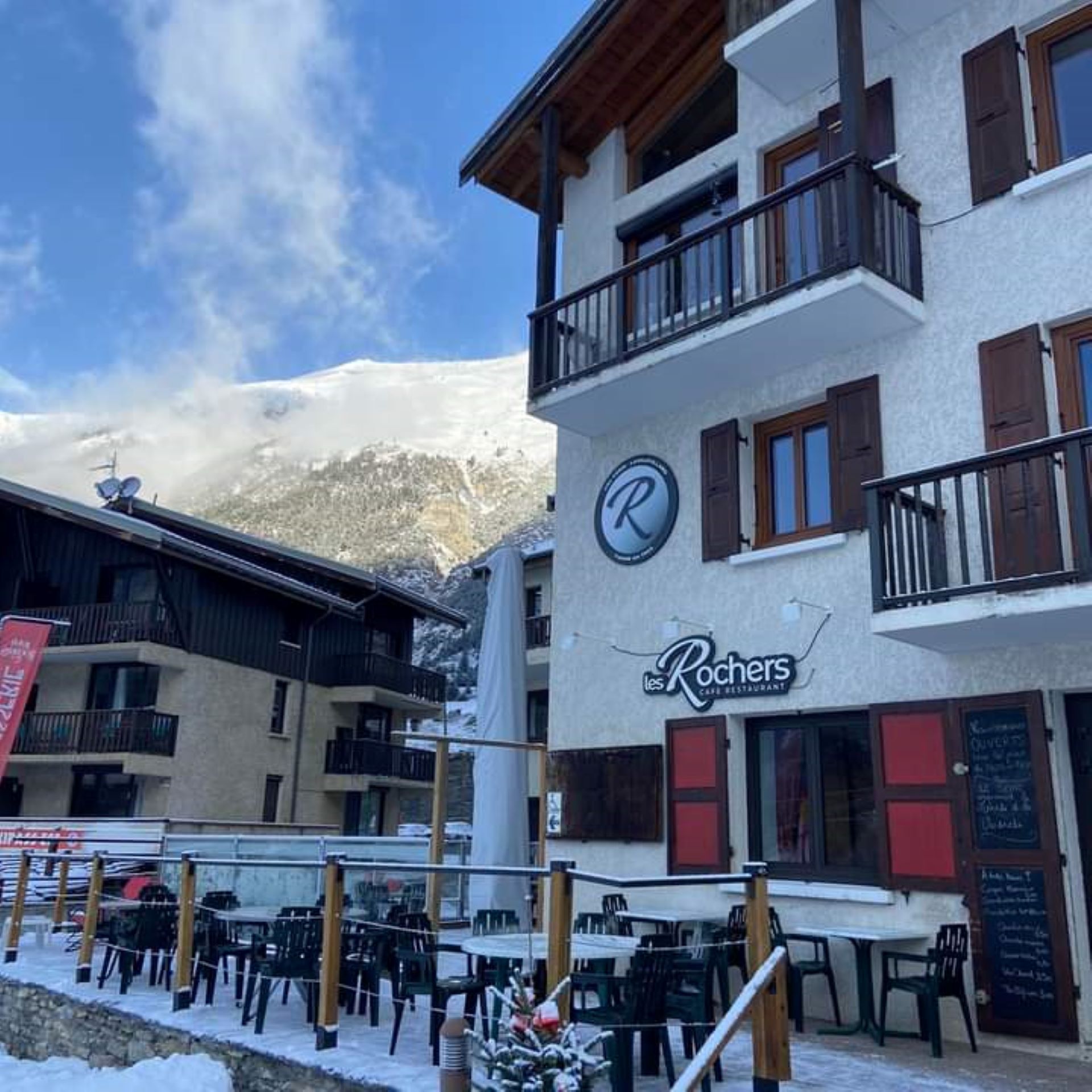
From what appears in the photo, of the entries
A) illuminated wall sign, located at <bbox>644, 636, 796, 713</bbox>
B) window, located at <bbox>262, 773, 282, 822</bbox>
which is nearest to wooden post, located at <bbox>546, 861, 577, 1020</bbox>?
illuminated wall sign, located at <bbox>644, 636, 796, 713</bbox>

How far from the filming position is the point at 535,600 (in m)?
27.2

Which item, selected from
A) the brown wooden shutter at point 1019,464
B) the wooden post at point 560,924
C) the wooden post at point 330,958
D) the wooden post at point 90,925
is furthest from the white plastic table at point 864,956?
the wooden post at point 90,925

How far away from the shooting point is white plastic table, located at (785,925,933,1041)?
24.8ft

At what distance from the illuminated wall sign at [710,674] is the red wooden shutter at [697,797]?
0.28m

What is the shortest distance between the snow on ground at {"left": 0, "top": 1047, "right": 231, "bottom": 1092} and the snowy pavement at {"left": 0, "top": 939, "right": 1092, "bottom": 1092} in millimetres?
49

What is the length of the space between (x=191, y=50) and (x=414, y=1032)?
36.3 m

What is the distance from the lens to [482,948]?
695cm

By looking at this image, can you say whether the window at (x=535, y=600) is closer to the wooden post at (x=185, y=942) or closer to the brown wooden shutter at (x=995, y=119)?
the wooden post at (x=185, y=942)

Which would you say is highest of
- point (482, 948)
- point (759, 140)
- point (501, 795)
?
point (759, 140)

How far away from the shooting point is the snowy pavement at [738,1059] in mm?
6352

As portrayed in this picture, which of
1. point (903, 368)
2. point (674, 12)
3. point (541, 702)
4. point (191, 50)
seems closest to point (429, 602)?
point (541, 702)

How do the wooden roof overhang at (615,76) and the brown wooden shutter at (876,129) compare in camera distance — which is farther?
the wooden roof overhang at (615,76)

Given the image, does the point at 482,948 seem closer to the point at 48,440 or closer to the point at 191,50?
the point at 191,50

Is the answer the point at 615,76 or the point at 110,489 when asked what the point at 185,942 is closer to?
the point at 615,76
